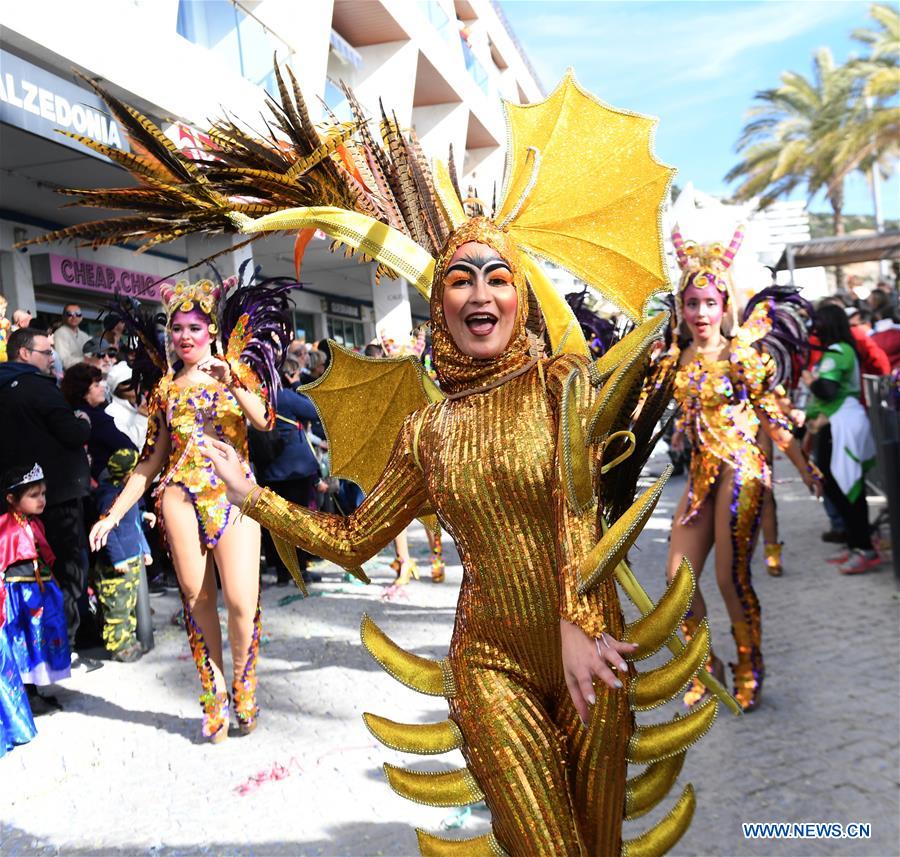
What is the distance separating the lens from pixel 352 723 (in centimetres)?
463

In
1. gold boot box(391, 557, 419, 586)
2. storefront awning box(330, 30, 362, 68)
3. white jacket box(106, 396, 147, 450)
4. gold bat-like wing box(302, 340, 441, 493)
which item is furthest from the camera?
storefront awning box(330, 30, 362, 68)

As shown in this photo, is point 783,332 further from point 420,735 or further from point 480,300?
point 420,735

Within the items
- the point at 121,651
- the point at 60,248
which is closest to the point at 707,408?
the point at 121,651

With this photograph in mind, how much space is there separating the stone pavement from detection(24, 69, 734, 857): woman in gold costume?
4.27 ft

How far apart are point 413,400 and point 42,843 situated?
101 inches

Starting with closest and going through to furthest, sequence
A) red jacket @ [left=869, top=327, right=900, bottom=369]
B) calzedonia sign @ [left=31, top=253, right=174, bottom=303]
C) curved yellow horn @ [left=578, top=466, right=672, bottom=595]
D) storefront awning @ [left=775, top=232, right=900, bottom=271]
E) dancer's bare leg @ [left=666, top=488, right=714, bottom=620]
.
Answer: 1. curved yellow horn @ [left=578, top=466, right=672, bottom=595]
2. dancer's bare leg @ [left=666, top=488, right=714, bottom=620]
3. red jacket @ [left=869, top=327, right=900, bottom=369]
4. calzedonia sign @ [left=31, top=253, right=174, bottom=303]
5. storefront awning @ [left=775, top=232, right=900, bottom=271]

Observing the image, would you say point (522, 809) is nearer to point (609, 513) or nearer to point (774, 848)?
point (609, 513)

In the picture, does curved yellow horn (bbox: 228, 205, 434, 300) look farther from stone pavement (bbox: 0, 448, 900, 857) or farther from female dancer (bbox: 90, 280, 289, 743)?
stone pavement (bbox: 0, 448, 900, 857)

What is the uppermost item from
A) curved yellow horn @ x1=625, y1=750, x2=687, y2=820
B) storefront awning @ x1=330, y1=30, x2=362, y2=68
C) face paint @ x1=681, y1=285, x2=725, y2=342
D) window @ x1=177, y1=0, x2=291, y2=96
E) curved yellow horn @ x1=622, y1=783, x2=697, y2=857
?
storefront awning @ x1=330, y1=30, x2=362, y2=68

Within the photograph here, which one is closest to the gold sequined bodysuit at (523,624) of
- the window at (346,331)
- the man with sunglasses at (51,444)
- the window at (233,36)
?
the man with sunglasses at (51,444)

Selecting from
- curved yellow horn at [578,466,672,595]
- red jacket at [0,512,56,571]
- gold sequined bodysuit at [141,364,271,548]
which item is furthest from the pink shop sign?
curved yellow horn at [578,466,672,595]

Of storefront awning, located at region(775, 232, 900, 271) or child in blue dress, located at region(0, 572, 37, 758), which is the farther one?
storefront awning, located at region(775, 232, 900, 271)

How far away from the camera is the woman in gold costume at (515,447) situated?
193 cm

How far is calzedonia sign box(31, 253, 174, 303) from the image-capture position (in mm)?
11391
